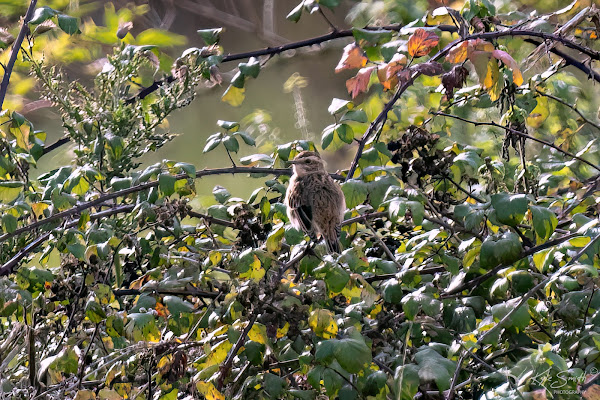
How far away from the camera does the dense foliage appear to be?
5.01 ft

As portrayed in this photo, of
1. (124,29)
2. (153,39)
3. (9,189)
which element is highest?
(153,39)

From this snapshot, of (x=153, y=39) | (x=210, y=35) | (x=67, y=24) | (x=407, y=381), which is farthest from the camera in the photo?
(x=153, y=39)

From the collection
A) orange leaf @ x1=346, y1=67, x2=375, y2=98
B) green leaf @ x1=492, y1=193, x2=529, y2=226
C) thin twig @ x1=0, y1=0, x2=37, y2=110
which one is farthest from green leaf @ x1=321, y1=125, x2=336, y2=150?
thin twig @ x1=0, y1=0, x2=37, y2=110

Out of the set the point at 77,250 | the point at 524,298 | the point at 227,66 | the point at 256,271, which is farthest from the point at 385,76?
the point at 227,66

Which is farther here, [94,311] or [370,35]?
[370,35]

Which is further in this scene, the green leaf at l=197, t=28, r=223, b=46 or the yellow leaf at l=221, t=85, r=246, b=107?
the yellow leaf at l=221, t=85, r=246, b=107

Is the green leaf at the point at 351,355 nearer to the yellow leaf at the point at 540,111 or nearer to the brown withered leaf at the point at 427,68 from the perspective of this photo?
the brown withered leaf at the point at 427,68

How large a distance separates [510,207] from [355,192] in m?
0.38

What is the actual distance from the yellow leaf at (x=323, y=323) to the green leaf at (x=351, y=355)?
12 centimetres

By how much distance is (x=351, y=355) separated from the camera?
144 cm

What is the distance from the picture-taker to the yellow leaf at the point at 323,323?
1566mm

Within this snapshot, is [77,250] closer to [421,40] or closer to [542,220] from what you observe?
[421,40]

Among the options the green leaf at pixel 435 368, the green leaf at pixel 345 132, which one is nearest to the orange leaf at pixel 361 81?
the green leaf at pixel 345 132

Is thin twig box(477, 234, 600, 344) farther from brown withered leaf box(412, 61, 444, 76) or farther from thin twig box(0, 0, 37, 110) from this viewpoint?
thin twig box(0, 0, 37, 110)
